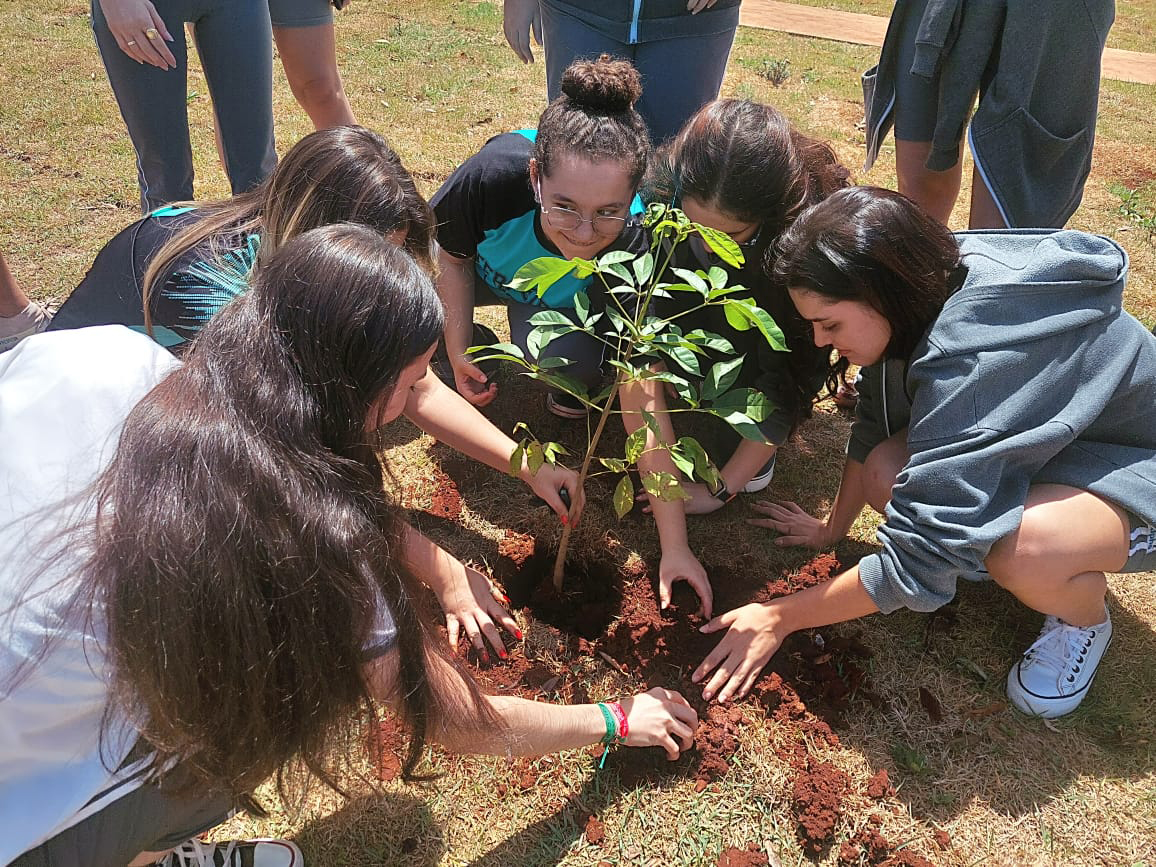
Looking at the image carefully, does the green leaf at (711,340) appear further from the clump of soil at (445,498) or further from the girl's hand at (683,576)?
the clump of soil at (445,498)

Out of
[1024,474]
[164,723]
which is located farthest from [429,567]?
[1024,474]

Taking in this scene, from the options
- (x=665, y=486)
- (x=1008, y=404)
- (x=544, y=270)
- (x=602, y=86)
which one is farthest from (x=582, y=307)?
(x=1008, y=404)

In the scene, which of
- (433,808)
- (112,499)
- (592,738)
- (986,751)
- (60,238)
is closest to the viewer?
(112,499)

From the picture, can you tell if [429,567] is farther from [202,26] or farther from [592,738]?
[202,26]

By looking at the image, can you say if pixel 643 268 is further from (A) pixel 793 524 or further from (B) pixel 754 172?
(A) pixel 793 524

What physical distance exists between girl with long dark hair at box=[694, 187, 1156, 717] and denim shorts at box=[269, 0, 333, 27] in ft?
6.80

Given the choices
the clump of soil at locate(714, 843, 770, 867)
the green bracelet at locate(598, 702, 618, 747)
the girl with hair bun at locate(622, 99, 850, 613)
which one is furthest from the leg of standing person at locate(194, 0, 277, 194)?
the clump of soil at locate(714, 843, 770, 867)

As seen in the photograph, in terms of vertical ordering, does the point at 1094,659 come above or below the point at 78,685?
below

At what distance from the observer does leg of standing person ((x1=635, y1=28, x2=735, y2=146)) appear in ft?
8.46

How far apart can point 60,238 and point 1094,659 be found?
411 cm

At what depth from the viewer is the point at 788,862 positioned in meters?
1.69

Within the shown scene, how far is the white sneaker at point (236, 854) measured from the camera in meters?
1.54

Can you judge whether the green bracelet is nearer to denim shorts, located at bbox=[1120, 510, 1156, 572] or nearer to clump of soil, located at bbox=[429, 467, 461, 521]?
clump of soil, located at bbox=[429, 467, 461, 521]

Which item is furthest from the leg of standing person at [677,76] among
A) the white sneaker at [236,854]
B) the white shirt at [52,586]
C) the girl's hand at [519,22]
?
the white sneaker at [236,854]
